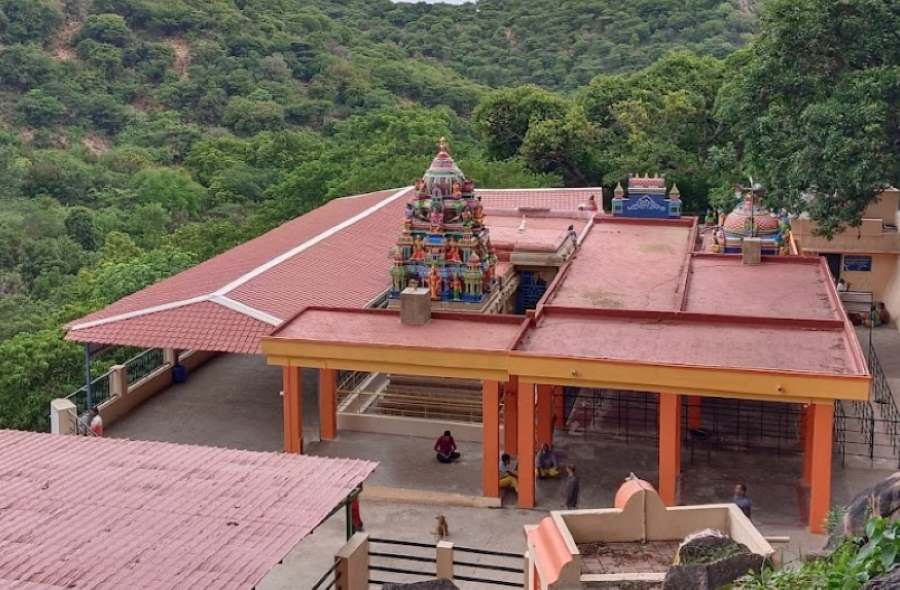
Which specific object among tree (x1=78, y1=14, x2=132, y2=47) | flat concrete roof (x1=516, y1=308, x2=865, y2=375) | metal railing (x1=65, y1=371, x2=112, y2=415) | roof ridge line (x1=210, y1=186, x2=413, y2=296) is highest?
tree (x1=78, y1=14, x2=132, y2=47)

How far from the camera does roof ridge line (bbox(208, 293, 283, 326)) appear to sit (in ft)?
71.8

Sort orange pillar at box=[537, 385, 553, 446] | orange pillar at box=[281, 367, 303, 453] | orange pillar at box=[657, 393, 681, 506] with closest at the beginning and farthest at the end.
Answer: orange pillar at box=[657, 393, 681, 506]
orange pillar at box=[281, 367, 303, 453]
orange pillar at box=[537, 385, 553, 446]

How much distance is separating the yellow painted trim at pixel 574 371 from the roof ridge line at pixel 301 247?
4164mm

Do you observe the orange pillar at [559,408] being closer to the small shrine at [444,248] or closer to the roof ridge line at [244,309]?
the small shrine at [444,248]

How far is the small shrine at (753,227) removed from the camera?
89.8ft

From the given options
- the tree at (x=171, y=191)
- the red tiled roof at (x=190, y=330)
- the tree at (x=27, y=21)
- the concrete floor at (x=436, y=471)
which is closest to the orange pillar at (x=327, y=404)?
the concrete floor at (x=436, y=471)

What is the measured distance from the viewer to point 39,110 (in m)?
65.2

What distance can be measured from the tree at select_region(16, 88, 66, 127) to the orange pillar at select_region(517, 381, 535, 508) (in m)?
53.6

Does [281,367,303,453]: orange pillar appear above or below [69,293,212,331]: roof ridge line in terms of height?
below

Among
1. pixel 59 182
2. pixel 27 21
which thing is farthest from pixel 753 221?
pixel 27 21

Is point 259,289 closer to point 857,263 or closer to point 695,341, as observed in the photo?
point 695,341

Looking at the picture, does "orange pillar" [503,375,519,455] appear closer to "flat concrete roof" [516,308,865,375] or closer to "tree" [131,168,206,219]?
"flat concrete roof" [516,308,865,375]

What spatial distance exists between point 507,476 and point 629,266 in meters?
8.38

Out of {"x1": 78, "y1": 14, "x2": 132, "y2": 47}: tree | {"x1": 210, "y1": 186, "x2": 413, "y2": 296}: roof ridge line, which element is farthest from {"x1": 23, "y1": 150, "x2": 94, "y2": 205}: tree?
{"x1": 210, "y1": 186, "x2": 413, "y2": 296}: roof ridge line
